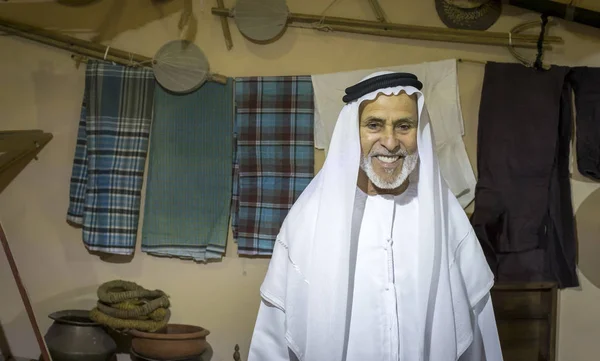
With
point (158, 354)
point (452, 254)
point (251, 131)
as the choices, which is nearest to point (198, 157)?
point (251, 131)

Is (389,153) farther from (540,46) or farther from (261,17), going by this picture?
(540,46)

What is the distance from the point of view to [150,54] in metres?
3.01

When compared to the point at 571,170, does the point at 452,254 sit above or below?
below

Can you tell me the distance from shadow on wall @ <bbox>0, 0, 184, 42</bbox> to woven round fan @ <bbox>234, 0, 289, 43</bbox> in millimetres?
339

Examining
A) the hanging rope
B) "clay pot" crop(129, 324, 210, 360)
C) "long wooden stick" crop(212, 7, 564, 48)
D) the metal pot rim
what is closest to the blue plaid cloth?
the metal pot rim

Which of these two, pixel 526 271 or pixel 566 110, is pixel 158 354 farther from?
pixel 566 110

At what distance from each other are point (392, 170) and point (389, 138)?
0.10 metres

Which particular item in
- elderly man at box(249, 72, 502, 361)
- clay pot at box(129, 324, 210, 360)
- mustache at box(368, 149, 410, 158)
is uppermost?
mustache at box(368, 149, 410, 158)

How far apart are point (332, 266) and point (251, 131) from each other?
3.74 ft

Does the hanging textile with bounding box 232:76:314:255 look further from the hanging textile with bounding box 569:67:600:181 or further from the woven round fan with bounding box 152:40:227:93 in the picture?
the hanging textile with bounding box 569:67:600:181

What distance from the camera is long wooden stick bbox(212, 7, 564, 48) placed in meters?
2.93

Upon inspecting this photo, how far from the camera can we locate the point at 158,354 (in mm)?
2729

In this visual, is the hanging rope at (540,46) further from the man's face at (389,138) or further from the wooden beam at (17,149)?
the wooden beam at (17,149)

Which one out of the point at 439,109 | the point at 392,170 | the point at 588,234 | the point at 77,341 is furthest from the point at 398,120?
the point at 77,341
